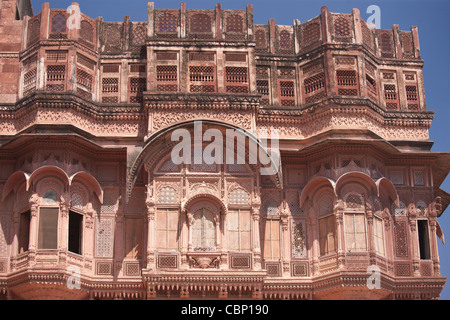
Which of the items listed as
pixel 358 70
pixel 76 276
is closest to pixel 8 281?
pixel 76 276

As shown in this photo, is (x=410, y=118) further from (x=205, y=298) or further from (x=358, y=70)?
(x=205, y=298)

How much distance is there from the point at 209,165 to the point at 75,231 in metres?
3.51

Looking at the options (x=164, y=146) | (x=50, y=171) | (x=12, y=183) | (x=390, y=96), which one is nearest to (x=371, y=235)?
(x=390, y=96)

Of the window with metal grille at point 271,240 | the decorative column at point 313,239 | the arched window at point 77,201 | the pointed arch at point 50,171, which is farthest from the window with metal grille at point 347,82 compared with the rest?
the pointed arch at point 50,171

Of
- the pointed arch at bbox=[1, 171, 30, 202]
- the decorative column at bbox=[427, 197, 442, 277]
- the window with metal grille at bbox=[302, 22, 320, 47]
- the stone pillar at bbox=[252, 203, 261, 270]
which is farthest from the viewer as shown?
the window with metal grille at bbox=[302, 22, 320, 47]

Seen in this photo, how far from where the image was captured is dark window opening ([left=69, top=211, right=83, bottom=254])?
21750mm

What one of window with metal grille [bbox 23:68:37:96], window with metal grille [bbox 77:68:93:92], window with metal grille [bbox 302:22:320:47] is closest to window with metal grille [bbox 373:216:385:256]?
window with metal grille [bbox 302:22:320:47]

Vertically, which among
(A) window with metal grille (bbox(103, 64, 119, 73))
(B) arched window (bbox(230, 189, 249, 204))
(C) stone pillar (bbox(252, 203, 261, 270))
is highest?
(A) window with metal grille (bbox(103, 64, 119, 73))

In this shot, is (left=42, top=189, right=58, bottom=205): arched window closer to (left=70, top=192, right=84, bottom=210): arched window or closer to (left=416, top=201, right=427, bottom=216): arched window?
(left=70, top=192, right=84, bottom=210): arched window

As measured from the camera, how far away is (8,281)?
21.1 m

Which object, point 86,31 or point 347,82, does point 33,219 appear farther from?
point 347,82

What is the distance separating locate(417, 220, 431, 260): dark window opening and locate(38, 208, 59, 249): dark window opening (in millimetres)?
8803

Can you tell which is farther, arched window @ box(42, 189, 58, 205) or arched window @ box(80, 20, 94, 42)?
arched window @ box(80, 20, 94, 42)

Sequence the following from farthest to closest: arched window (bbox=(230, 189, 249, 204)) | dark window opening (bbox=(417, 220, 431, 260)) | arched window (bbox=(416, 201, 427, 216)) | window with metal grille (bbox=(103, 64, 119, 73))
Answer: window with metal grille (bbox=(103, 64, 119, 73))
arched window (bbox=(416, 201, 427, 216))
dark window opening (bbox=(417, 220, 431, 260))
arched window (bbox=(230, 189, 249, 204))
